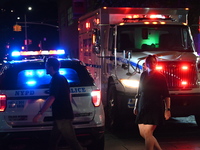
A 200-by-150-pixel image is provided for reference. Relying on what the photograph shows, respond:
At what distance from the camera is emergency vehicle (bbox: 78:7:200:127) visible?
9.52 metres

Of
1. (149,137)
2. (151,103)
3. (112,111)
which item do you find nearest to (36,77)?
(151,103)

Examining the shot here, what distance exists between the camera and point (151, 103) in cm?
631

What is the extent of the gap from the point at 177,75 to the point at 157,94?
3.30 metres

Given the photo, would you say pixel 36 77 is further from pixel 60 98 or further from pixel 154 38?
pixel 154 38

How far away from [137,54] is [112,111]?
4.96 ft

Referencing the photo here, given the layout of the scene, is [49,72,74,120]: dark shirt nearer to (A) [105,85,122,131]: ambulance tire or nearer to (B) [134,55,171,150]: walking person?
(B) [134,55,171,150]: walking person

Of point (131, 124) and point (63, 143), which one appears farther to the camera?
point (131, 124)

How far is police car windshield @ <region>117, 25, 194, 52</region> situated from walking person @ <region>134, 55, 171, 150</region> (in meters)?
3.95

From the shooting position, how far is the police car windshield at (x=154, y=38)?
34.2 ft

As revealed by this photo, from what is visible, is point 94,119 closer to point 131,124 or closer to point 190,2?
point 131,124

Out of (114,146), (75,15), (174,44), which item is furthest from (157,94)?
(75,15)

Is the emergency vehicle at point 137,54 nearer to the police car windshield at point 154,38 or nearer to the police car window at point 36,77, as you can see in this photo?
the police car windshield at point 154,38

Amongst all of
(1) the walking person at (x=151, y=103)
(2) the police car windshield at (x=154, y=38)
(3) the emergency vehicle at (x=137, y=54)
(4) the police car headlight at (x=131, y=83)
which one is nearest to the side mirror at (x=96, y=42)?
(3) the emergency vehicle at (x=137, y=54)

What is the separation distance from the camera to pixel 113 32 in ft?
35.0
